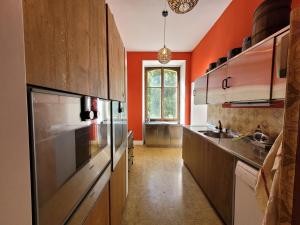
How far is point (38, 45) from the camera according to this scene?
1.64 feet

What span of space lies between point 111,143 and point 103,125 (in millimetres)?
274

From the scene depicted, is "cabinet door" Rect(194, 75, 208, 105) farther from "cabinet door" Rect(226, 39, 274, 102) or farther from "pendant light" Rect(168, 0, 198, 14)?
"pendant light" Rect(168, 0, 198, 14)

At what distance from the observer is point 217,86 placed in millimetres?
2592

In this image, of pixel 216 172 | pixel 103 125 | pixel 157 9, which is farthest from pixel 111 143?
pixel 157 9

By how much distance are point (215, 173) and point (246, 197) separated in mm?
655

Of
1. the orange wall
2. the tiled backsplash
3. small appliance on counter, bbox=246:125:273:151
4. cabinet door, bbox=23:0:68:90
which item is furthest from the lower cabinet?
the orange wall

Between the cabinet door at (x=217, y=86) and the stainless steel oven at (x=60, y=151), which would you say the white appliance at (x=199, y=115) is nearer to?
the cabinet door at (x=217, y=86)

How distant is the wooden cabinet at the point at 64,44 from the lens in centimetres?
48

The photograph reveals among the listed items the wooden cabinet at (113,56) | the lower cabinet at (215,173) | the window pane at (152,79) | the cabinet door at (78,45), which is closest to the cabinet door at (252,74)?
the lower cabinet at (215,173)

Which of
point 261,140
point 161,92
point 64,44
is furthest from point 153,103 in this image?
point 64,44

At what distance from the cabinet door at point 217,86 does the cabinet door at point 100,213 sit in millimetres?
1986

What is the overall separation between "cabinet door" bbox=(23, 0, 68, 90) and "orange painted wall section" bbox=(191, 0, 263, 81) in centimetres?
246

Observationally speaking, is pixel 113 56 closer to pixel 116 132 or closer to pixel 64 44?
pixel 116 132

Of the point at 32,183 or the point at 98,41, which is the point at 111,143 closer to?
the point at 98,41
